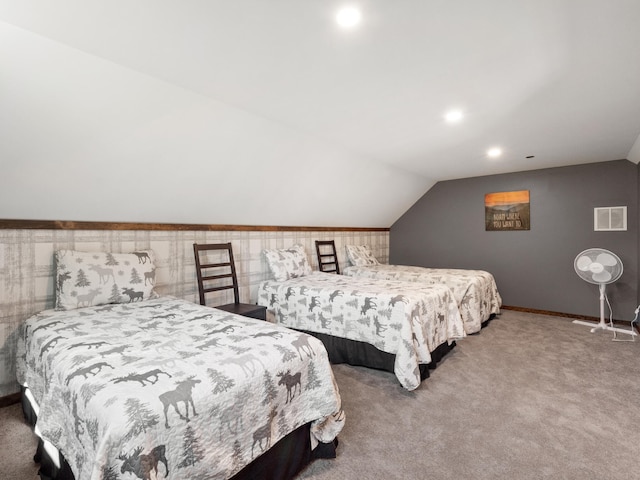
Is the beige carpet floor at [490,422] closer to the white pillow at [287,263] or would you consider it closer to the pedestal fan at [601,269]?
the pedestal fan at [601,269]

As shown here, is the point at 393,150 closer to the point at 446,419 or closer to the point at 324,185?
the point at 324,185

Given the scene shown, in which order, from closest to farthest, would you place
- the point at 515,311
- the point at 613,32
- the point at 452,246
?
the point at 613,32 → the point at 515,311 → the point at 452,246

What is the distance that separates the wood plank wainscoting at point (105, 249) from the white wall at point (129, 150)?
0.09 m

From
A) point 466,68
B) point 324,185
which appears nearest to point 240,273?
point 324,185

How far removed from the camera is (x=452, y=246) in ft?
17.9

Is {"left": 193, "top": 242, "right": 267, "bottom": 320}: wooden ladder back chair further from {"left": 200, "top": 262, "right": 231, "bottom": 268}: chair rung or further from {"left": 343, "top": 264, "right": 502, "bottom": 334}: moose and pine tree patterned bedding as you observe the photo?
{"left": 343, "top": 264, "right": 502, "bottom": 334}: moose and pine tree patterned bedding

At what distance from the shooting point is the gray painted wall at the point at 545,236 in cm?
408

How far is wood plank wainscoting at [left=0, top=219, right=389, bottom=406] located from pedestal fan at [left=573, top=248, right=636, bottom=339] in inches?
137

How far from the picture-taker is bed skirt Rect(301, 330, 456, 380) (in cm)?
266

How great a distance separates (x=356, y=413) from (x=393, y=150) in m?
2.73

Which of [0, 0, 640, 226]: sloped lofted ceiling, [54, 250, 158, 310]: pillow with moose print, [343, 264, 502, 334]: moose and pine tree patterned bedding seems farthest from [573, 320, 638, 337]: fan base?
[54, 250, 158, 310]: pillow with moose print

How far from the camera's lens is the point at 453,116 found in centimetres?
265

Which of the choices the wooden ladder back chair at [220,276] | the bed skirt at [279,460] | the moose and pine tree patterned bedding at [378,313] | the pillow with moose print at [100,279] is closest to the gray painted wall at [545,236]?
the moose and pine tree patterned bedding at [378,313]

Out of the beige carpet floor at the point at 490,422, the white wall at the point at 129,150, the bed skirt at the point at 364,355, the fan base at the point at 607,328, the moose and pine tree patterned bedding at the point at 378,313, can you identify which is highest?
the white wall at the point at 129,150
